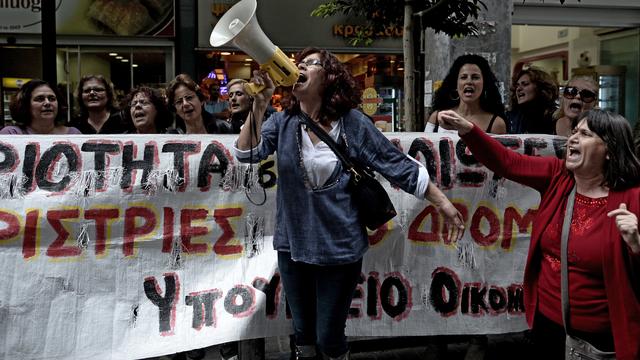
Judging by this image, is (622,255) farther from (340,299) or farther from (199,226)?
(199,226)

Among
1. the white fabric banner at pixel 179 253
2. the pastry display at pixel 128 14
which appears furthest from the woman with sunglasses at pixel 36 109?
the pastry display at pixel 128 14

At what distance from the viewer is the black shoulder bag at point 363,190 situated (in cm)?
324

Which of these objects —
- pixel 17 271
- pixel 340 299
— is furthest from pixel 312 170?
pixel 17 271

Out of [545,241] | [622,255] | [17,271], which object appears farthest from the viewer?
[17,271]

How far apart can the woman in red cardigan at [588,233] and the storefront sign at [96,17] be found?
352 inches

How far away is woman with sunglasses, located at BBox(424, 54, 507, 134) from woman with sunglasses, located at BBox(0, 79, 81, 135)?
102 inches

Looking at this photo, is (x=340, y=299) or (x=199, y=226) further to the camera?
(x=199, y=226)

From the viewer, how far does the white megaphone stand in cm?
299

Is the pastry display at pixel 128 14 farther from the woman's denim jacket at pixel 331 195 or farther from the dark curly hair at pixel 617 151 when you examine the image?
the dark curly hair at pixel 617 151

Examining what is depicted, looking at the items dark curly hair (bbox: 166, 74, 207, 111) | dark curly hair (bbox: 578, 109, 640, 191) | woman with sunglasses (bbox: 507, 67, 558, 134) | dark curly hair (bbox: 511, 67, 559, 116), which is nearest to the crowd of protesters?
dark curly hair (bbox: 578, 109, 640, 191)

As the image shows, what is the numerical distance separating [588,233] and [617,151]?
0.36 metres

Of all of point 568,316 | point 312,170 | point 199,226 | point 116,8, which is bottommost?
point 568,316

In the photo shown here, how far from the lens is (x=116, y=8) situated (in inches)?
438

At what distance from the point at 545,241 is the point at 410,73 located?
271 cm
